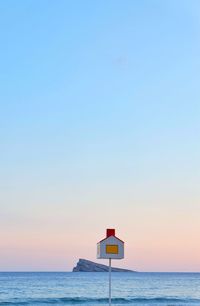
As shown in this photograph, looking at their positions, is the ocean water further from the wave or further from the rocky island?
the rocky island

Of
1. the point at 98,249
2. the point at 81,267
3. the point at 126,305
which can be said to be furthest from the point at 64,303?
the point at 81,267

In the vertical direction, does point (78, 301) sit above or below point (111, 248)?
above

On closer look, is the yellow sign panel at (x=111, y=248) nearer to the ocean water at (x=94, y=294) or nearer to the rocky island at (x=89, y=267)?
the ocean water at (x=94, y=294)

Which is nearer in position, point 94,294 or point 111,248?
point 111,248

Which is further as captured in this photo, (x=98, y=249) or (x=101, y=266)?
(x=101, y=266)

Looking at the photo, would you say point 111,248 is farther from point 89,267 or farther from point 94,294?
point 89,267

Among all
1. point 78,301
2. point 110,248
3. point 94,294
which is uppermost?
point 94,294

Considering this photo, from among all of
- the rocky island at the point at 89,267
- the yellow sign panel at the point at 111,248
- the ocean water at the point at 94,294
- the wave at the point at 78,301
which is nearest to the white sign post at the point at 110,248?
the yellow sign panel at the point at 111,248

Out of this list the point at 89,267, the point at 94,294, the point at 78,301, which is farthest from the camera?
the point at 89,267

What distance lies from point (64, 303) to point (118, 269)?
13726 centimetres

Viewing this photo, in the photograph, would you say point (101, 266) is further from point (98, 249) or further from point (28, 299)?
point (98, 249)

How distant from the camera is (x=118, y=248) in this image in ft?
42.4

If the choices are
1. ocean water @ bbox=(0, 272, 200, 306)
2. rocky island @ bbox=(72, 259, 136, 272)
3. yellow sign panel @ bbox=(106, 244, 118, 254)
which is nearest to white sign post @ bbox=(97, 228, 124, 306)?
yellow sign panel @ bbox=(106, 244, 118, 254)

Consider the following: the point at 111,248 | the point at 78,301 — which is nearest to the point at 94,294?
the point at 78,301
